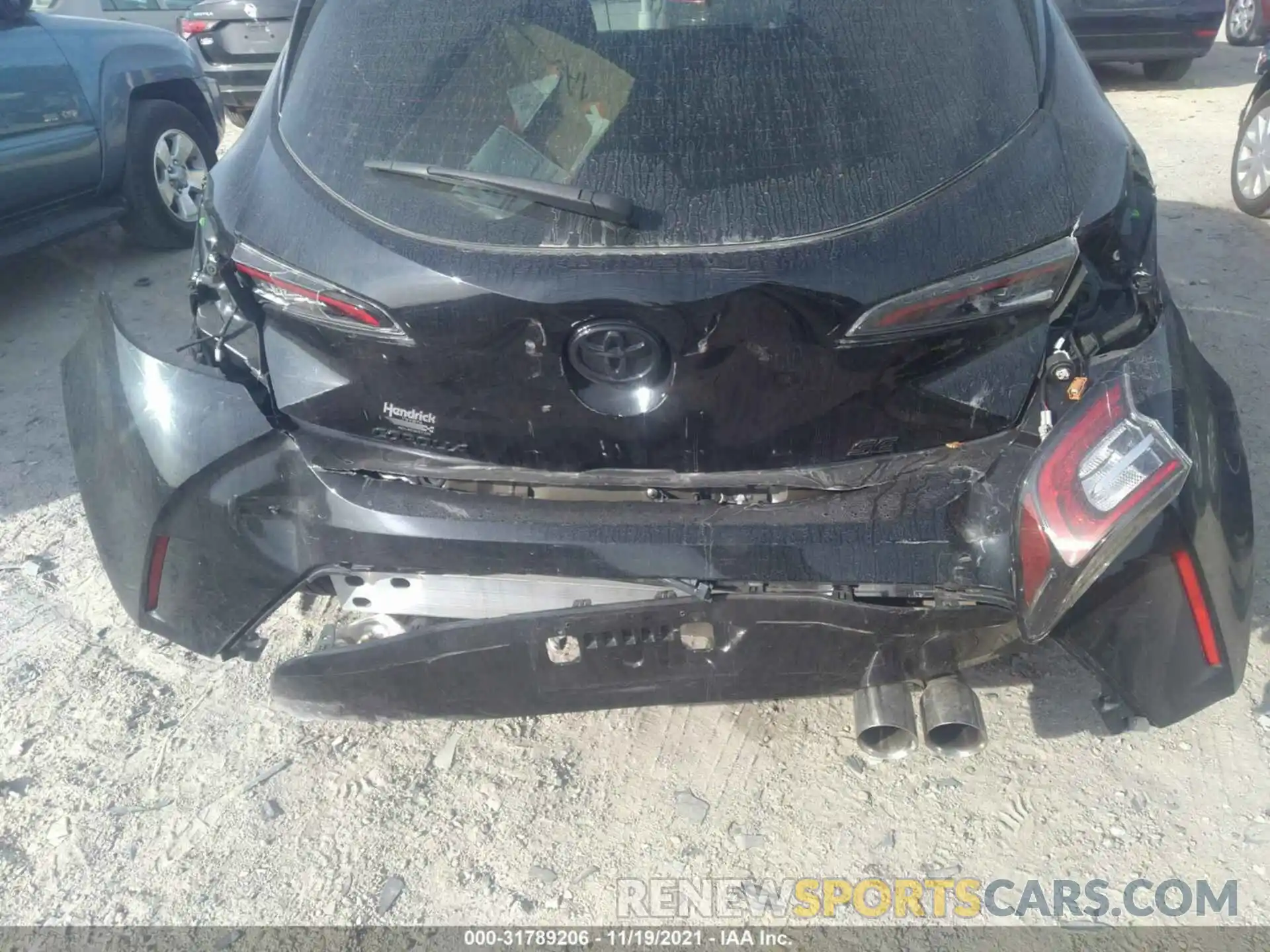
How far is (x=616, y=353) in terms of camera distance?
1.81 m

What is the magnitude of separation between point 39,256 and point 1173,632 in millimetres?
6363

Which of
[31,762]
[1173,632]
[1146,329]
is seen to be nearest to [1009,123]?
[1146,329]

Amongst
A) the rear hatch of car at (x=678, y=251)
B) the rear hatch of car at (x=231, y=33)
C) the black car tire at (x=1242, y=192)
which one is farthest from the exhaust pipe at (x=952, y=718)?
the rear hatch of car at (x=231, y=33)

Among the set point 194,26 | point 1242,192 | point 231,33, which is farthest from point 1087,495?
point 194,26

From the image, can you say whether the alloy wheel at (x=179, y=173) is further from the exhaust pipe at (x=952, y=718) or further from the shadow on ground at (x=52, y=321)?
the exhaust pipe at (x=952, y=718)

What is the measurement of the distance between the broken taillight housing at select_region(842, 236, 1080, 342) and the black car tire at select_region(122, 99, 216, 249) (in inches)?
182

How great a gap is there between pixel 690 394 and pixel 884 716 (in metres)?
0.81

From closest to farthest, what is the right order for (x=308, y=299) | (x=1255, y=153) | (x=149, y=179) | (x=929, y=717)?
1. (x=308, y=299)
2. (x=929, y=717)
3. (x=149, y=179)
4. (x=1255, y=153)

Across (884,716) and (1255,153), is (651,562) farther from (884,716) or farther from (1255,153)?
(1255,153)

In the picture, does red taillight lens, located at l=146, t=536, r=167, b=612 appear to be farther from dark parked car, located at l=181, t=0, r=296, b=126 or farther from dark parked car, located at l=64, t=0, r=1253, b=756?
dark parked car, located at l=181, t=0, r=296, b=126

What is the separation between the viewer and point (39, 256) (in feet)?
19.1

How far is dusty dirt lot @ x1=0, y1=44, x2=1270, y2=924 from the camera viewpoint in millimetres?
2176

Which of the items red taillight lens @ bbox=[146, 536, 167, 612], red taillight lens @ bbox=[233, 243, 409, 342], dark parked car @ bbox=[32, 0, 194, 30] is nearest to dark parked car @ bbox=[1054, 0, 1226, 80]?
dark parked car @ bbox=[32, 0, 194, 30]

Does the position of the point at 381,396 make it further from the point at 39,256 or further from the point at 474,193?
the point at 39,256
